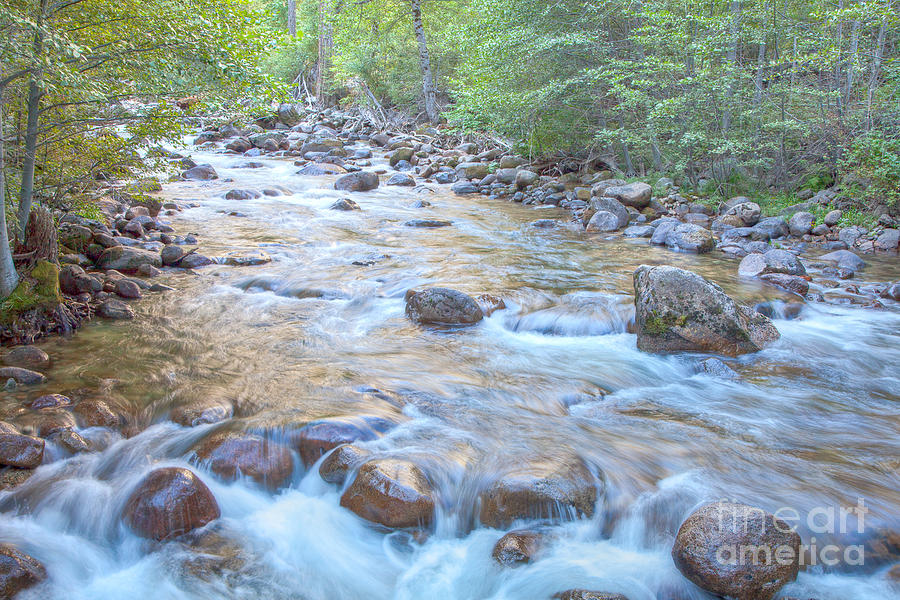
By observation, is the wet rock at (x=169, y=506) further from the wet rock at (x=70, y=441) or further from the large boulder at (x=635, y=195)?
the large boulder at (x=635, y=195)

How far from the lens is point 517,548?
3627 mm

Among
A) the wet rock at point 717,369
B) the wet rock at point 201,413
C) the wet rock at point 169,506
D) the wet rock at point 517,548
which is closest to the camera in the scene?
the wet rock at point 517,548

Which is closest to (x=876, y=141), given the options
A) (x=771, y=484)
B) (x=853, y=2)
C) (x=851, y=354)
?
(x=853, y=2)

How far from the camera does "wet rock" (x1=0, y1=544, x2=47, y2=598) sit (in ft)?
10.4

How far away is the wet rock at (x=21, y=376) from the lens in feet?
17.0

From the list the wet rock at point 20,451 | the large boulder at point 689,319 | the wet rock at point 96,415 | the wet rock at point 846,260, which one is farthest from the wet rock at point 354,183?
the wet rock at point 20,451

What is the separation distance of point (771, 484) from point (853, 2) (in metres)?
12.3

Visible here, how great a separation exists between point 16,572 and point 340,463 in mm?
1935

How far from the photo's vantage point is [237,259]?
9.77 metres

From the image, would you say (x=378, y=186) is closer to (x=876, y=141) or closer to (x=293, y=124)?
(x=876, y=141)

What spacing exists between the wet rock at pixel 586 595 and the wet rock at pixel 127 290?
6687mm

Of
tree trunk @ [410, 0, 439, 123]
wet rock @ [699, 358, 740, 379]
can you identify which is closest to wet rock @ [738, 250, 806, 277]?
wet rock @ [699, 358, 740, 379]

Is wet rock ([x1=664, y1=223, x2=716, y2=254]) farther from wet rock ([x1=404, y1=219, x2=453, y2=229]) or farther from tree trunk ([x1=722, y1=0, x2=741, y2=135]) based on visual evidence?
wet rock ([x1=404, y1=219, x2=453, y2=229])

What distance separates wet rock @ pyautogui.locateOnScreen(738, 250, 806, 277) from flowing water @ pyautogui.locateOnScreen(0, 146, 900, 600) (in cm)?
31
